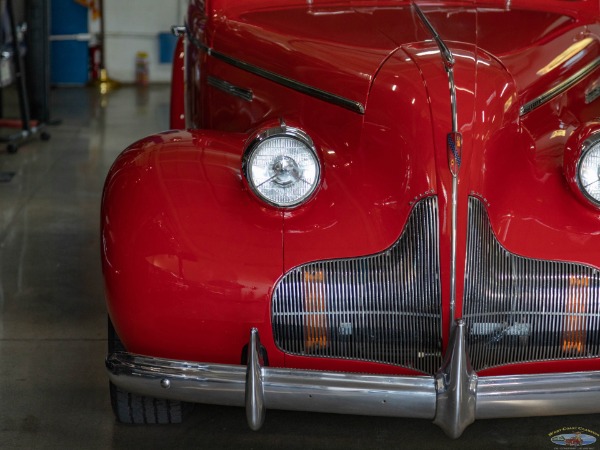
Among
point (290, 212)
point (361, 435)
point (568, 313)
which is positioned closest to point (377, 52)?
point (290, 212)

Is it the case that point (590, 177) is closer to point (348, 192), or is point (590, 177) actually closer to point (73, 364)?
point (348, 192)

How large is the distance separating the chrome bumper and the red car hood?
0.87 m

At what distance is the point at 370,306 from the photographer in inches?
95.3

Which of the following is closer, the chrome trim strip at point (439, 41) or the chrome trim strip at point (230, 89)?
the chrome trim strip at point (439, 41)

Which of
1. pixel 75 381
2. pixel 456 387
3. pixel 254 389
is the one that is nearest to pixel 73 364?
pixel 75 381

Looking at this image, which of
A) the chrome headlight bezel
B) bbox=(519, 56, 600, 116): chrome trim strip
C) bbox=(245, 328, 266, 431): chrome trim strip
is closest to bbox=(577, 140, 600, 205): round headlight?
the chrome headlight bezel

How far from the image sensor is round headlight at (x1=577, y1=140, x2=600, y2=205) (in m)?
2.48

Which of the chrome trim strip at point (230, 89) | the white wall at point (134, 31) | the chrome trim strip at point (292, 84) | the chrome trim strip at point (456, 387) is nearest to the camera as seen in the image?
the chrome trim strip at point (456, 387)

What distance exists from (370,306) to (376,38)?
96cm

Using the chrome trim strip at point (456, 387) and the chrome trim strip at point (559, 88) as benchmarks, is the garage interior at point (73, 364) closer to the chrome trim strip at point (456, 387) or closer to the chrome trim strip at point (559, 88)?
the chrome trim strip at point (456, 387)

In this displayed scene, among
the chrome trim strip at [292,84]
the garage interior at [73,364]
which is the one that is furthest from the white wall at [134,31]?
the chrome trim strip at [292,84]

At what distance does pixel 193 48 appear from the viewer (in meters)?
3.67

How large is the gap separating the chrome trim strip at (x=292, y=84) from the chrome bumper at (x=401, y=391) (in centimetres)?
80

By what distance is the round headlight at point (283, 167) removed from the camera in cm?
245
